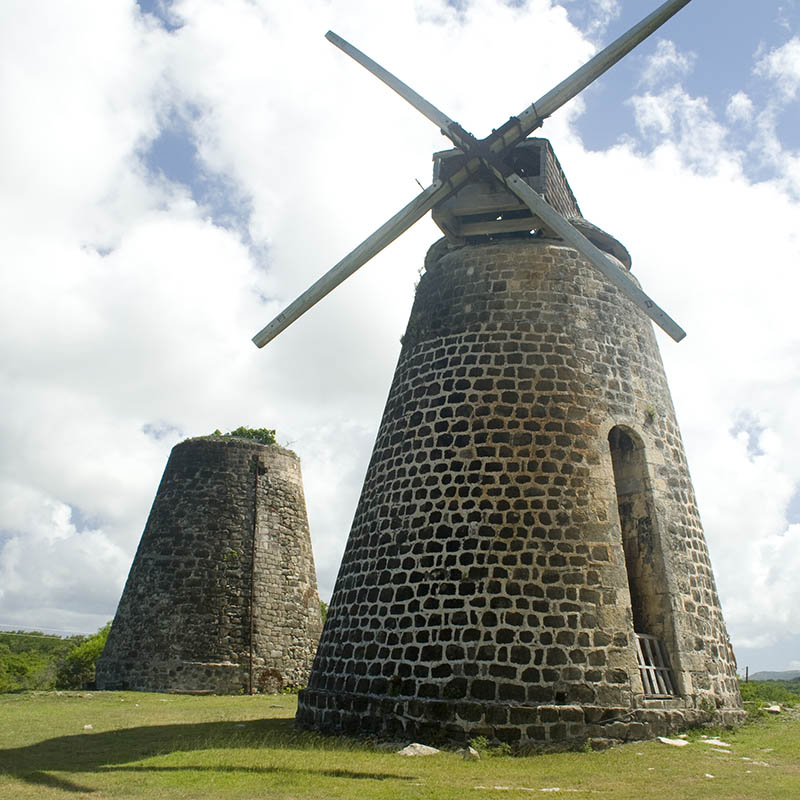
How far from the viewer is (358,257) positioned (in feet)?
42.9

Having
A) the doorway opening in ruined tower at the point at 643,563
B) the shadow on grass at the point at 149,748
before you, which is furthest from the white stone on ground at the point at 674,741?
the shadow on grass at the point at 149,748

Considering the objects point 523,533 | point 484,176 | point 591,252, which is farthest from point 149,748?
point 484,176

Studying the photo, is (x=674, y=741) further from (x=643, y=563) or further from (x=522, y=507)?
(x=522, y=507)

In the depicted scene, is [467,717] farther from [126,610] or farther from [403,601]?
[126,610]

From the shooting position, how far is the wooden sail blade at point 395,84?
45.6 feet

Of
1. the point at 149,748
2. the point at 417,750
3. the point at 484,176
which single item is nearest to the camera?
the point at 417,750

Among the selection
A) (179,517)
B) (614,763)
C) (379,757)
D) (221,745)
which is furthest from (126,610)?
(614,763)

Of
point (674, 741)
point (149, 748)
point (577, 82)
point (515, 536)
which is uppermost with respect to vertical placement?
point (577, 82)

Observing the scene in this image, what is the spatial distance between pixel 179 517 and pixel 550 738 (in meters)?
14.1

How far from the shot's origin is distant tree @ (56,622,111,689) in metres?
25.5

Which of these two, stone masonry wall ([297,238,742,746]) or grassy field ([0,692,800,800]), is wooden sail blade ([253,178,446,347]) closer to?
stone masonry wall ([297,238,742,746])

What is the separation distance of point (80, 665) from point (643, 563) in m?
21.7

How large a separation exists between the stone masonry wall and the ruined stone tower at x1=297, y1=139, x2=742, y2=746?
1.0 inches

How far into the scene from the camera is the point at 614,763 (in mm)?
8195
